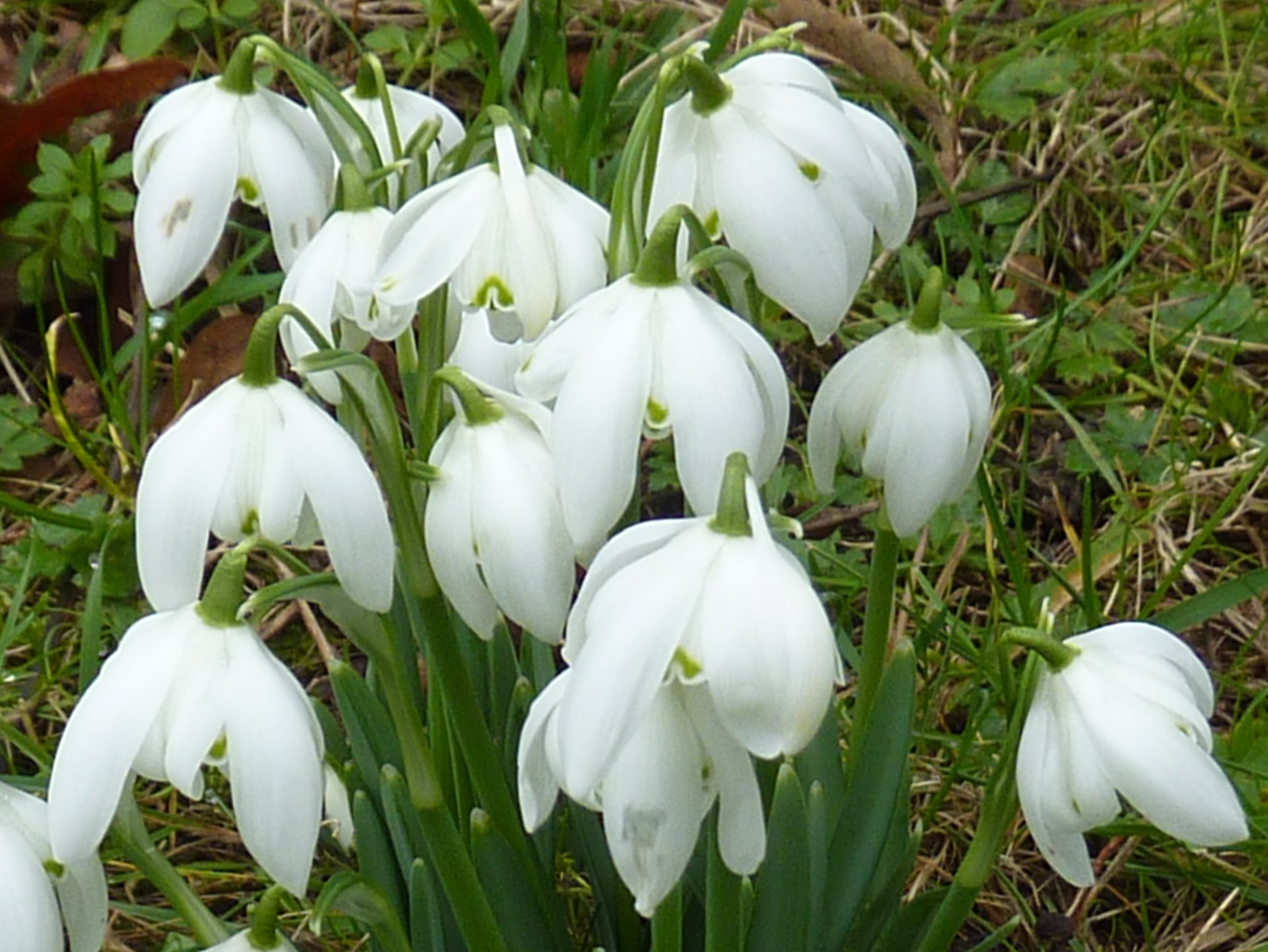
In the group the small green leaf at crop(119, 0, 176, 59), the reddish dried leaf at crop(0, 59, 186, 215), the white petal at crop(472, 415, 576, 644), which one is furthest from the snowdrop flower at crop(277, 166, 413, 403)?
the small green leaf at crop(119, 0, 176, 59)

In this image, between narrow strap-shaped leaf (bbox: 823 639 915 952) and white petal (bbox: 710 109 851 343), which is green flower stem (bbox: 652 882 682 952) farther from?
white petal (bbox: 710 109 851 343)

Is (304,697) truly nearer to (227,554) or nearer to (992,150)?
(227,554)

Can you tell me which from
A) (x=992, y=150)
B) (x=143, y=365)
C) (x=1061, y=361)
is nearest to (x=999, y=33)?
(x=992, y=150)

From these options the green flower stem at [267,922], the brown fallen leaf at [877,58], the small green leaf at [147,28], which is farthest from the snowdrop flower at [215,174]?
the brown fallen leaf at [877,58]

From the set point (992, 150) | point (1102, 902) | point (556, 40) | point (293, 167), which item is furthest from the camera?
point (992, 150)

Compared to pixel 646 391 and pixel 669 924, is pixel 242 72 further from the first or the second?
pixel 669 924

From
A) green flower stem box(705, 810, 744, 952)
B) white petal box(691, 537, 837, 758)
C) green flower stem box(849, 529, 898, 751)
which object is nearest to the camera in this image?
white petal box(691, 537, 837, 758)
